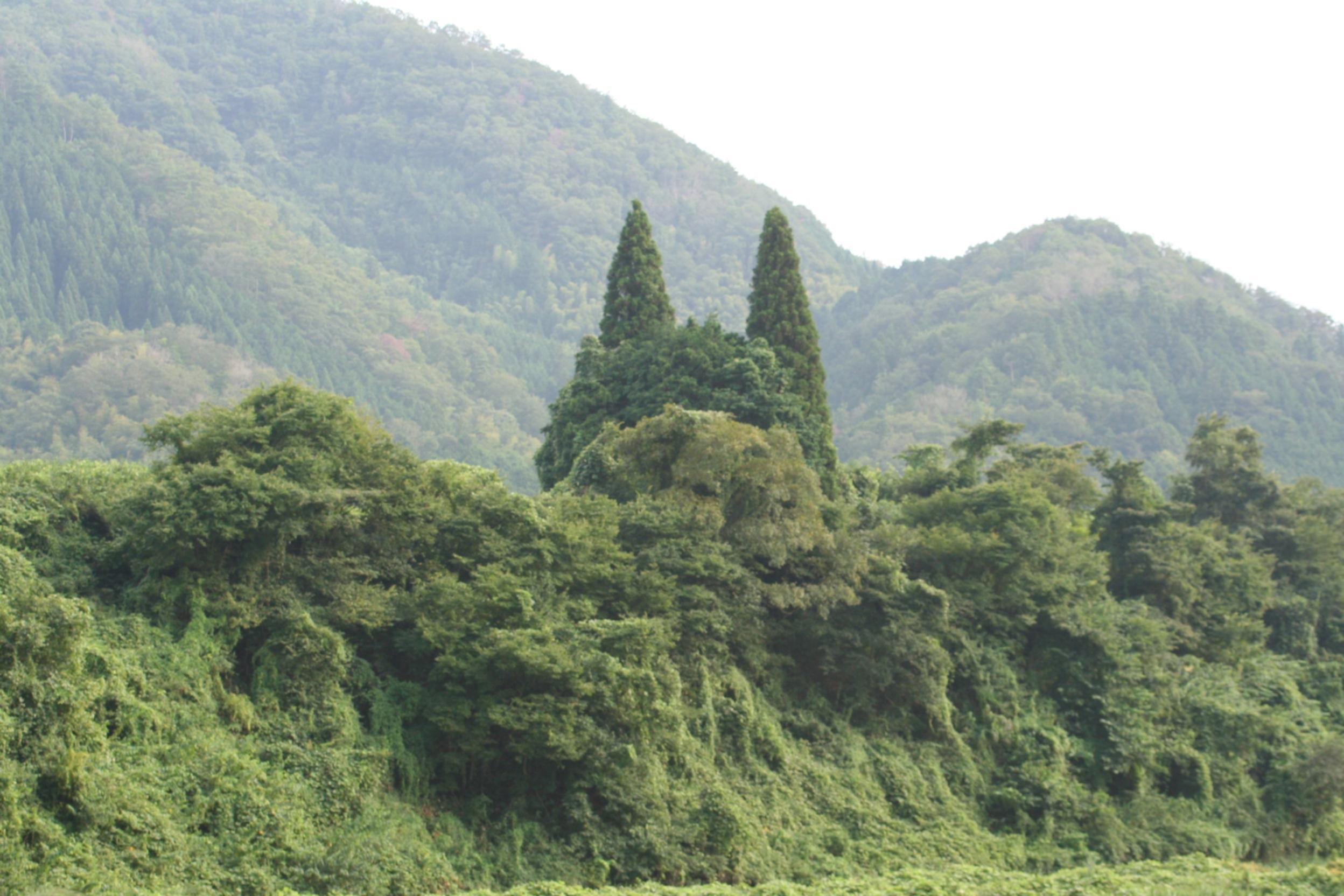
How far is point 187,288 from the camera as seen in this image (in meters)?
84.8

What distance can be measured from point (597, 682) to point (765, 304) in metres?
15.7

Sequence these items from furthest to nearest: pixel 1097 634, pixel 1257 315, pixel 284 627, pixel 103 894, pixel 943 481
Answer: pixel 1257 315, pixel 943 481, pixel 1097 634, pixel 284 627, pixel 103 894

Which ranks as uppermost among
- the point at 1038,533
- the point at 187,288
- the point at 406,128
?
the point at 406,128

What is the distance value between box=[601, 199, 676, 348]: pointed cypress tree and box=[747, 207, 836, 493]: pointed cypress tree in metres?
2.43

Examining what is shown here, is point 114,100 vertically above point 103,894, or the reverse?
point 114,100

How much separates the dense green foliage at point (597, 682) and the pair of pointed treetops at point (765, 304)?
2.22 meters

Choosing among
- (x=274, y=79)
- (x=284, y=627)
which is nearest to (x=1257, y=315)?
(x=284, y=627)

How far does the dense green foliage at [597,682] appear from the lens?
15.5 metres

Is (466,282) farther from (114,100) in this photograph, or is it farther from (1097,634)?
(1097,634)

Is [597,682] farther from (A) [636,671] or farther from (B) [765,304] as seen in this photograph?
(B) [765,304]

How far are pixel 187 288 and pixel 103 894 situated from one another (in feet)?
255

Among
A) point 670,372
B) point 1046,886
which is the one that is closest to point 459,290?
point 670,372

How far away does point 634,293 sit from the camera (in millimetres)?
34094

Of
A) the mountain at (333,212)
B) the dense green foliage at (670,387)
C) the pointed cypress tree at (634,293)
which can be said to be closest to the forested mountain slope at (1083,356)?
the mountain at (333,212)
